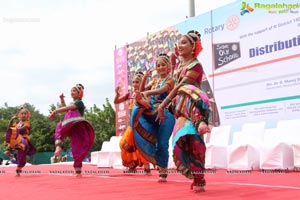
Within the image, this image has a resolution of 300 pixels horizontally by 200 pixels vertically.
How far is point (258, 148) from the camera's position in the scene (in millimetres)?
6648

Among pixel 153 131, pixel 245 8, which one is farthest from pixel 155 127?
pixel 245 8

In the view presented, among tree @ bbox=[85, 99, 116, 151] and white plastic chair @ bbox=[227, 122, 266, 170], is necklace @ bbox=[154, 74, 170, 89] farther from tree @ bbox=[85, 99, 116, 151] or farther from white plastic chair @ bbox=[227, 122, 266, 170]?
tree @ bbox=[85, 99, 116, 151]

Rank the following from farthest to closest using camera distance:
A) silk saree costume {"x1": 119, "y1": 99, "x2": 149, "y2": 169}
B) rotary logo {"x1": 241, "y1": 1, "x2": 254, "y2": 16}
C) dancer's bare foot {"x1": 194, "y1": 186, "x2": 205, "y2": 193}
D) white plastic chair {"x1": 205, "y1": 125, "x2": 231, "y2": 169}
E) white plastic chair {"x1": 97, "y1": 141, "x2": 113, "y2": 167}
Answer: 1. white plastic chair {"x1": 97, "y1": 141, "x2": 113, "y2": 167}
2. rotary logo {"x1": 241, "y1": 1, "x2": 254, "y2": 16}
3. white plastic chair {"x1": 205, "y1": 125, "x2": 231, "y2": 169}
4. silk saree costume {"x1": 119, "y1": 99, "x2": 149, "y2": 169}
5. dancer's bare foot {"x1": 194, "y1": 186, "x2": 205, "y2": 193}

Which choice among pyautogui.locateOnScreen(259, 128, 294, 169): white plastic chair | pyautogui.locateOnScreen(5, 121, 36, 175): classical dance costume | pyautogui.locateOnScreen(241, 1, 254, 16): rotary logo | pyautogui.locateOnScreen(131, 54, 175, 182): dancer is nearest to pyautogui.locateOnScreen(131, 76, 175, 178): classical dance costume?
pyautogui.locateOnScreen(131, 54, 175, 182): dancer

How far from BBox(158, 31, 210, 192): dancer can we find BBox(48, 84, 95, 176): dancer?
2229mm

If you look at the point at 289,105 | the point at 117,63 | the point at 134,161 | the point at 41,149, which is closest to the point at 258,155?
the point at 289,105

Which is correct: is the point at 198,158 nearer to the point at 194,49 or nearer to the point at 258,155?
the point at 194,49

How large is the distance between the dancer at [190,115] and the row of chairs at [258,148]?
9.74ft

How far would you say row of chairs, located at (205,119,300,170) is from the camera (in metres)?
6.05

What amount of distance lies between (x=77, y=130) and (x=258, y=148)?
268 cm

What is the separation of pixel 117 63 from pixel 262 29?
188 inches

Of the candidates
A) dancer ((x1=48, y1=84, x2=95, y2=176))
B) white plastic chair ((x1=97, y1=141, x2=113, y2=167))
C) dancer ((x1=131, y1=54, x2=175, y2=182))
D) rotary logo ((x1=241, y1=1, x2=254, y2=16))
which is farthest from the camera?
white plastic chair ((x1=97, y1=141, x2=113, y2=167))

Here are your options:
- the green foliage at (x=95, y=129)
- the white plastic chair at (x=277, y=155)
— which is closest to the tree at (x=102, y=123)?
the green foliage at (x=95, y=129)

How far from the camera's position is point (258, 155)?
6629mm
